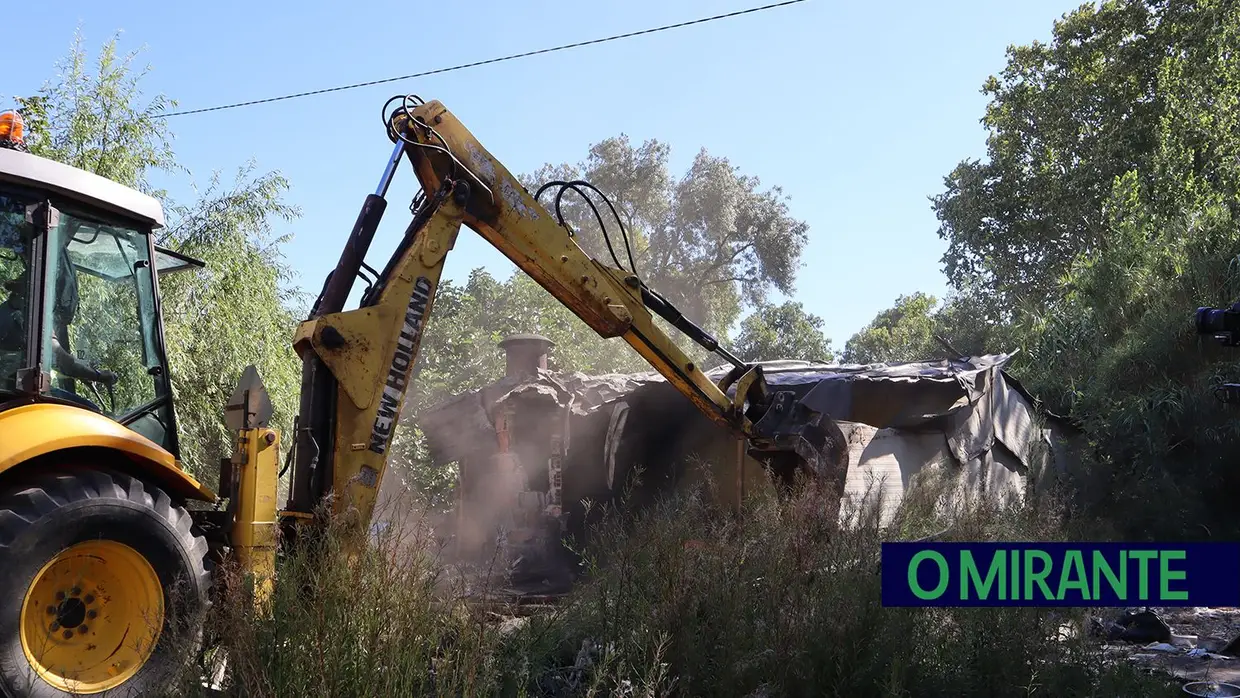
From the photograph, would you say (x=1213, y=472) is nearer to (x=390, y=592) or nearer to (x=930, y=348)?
(x=390, y=592)

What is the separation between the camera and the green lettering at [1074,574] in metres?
5.51

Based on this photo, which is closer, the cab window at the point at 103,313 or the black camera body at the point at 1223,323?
the cab window at the point at 103,313

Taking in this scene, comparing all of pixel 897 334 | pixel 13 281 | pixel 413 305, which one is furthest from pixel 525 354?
pixel 897 334

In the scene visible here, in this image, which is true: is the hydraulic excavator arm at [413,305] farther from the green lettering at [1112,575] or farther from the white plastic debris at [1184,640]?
the white plastic debris at [1184,640]

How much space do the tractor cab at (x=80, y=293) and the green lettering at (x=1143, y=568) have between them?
5.00 meters

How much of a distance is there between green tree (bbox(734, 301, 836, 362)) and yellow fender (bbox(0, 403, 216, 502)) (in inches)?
1499

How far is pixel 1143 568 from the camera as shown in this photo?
539 centimetres

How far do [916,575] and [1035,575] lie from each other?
767mm

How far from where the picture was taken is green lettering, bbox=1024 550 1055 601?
17.4 ft

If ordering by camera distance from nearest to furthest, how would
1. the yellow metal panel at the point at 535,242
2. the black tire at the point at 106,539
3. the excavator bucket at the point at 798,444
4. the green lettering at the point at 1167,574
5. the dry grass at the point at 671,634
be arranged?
the dry grass at the point at 671,634 → the black tire at the point at 106,539 → the green lettering at the point at 1167,574 → the yellow metal panel at the point at 535,242 → the excavator bucket at the point at 798,444

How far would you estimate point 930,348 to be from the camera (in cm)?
4116

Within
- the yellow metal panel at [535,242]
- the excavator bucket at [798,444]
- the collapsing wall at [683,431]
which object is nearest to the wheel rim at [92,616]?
the yellow metal panel at [535,242]

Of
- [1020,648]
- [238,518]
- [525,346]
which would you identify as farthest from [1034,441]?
[238,518]

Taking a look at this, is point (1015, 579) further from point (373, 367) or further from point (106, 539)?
point (106, 539)
